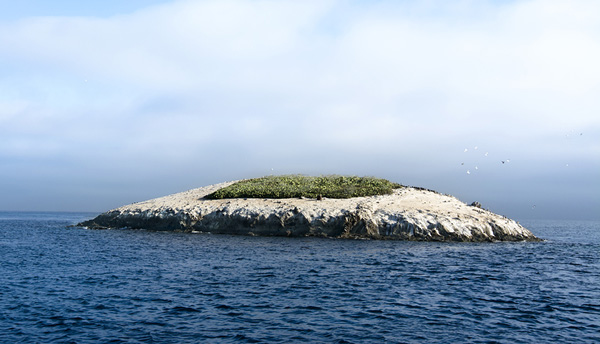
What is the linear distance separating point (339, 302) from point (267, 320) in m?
4.18

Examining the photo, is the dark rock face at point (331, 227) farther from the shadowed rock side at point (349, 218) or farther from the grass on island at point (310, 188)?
the grass on island at point (310, 188)

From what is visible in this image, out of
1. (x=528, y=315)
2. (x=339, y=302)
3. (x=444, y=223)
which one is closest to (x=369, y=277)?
(x=339, y=302)

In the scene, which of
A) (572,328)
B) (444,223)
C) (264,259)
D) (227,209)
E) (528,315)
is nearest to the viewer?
(572,328)

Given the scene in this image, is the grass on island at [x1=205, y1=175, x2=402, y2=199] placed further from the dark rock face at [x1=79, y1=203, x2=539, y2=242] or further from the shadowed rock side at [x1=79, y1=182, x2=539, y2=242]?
the dark rock face at [x1=79, y1=203, x2=539, y2=242]

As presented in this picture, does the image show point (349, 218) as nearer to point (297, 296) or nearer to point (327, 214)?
point (327, 214)

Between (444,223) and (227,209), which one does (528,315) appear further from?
(227,209)

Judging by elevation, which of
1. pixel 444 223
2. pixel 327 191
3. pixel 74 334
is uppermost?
pixel 327 191

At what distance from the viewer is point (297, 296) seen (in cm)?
2147

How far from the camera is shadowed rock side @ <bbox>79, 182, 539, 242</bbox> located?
47969 mm

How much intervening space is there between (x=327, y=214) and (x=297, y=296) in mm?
29206

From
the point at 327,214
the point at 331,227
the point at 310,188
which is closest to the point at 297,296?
the point at 331,227

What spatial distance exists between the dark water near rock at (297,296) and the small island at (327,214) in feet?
33.2

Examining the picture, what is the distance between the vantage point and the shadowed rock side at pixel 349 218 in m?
48.0

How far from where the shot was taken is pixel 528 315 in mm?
18812
